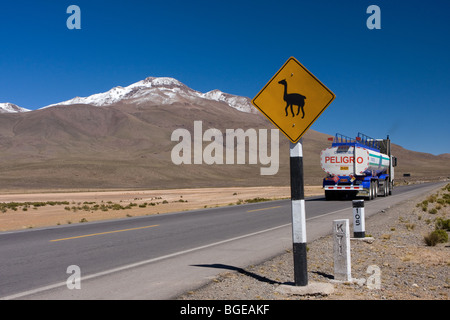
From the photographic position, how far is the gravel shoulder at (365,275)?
630 cm

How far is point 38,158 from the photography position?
12175 centimetres

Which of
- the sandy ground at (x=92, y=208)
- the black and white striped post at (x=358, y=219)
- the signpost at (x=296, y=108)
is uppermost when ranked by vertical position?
the signpost at (x=296, y=108)

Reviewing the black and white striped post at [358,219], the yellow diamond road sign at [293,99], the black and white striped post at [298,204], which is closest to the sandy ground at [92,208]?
the black and white striped post at [358,219]

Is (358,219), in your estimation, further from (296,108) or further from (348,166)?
(348,166)

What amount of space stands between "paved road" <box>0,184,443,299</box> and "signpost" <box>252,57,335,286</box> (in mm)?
2020

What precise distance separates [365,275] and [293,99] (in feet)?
11.4

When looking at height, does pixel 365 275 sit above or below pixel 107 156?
below

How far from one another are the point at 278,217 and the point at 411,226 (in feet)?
18.1

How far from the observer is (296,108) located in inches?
245

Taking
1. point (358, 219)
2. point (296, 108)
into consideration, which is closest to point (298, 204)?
point (296, 108)

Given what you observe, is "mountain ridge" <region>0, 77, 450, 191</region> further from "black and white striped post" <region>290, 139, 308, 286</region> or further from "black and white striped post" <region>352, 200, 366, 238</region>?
"black and white striped post" <region>290, 139, 308, 286</region>

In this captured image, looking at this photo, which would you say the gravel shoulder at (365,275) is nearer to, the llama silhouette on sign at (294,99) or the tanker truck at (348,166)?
the llama silhouette on sign at (294,99)

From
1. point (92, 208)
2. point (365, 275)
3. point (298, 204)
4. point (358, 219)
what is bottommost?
point (92, 208)
